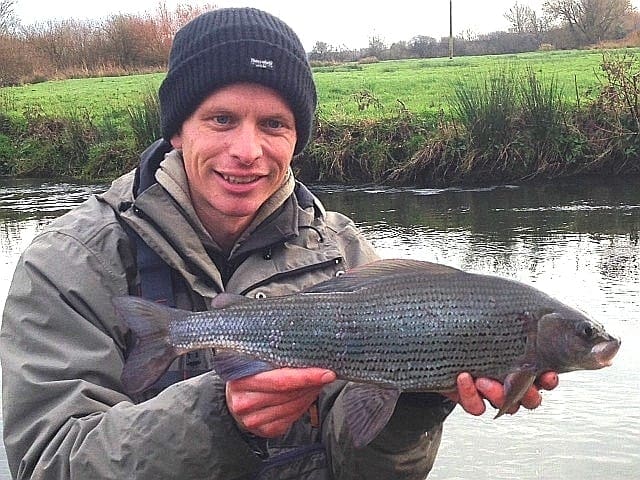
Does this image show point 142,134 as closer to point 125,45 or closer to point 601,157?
point 601,157

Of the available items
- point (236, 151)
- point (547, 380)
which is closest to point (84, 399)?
point (236, 151)

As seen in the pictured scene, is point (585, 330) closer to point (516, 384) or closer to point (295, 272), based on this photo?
point (516, 384)

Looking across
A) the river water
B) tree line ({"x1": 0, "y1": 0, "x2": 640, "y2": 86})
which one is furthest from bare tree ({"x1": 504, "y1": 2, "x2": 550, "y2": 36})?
the river water

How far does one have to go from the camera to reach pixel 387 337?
2619 millimetres

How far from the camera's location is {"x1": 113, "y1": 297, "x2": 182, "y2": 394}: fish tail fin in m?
2.64

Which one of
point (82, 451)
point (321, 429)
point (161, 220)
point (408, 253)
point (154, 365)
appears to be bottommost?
point (408, 253)

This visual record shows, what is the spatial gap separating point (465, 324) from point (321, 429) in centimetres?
81

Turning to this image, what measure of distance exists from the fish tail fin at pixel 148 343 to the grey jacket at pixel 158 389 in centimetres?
8

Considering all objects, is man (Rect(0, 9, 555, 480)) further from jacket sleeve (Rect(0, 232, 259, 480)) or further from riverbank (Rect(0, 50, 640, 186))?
riverbank (Rect(0, 50, 640, 186))

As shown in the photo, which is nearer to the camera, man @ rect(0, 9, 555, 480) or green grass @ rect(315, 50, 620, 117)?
man @ rect(0, 9, 555, 480)

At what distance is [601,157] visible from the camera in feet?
50.5

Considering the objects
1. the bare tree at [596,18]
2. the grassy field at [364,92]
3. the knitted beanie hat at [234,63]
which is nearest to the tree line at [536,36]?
the bare tree at [596,18]

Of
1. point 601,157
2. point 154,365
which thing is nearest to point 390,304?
point 154,365

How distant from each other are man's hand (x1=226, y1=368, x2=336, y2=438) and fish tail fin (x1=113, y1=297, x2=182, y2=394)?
0.25 metres
